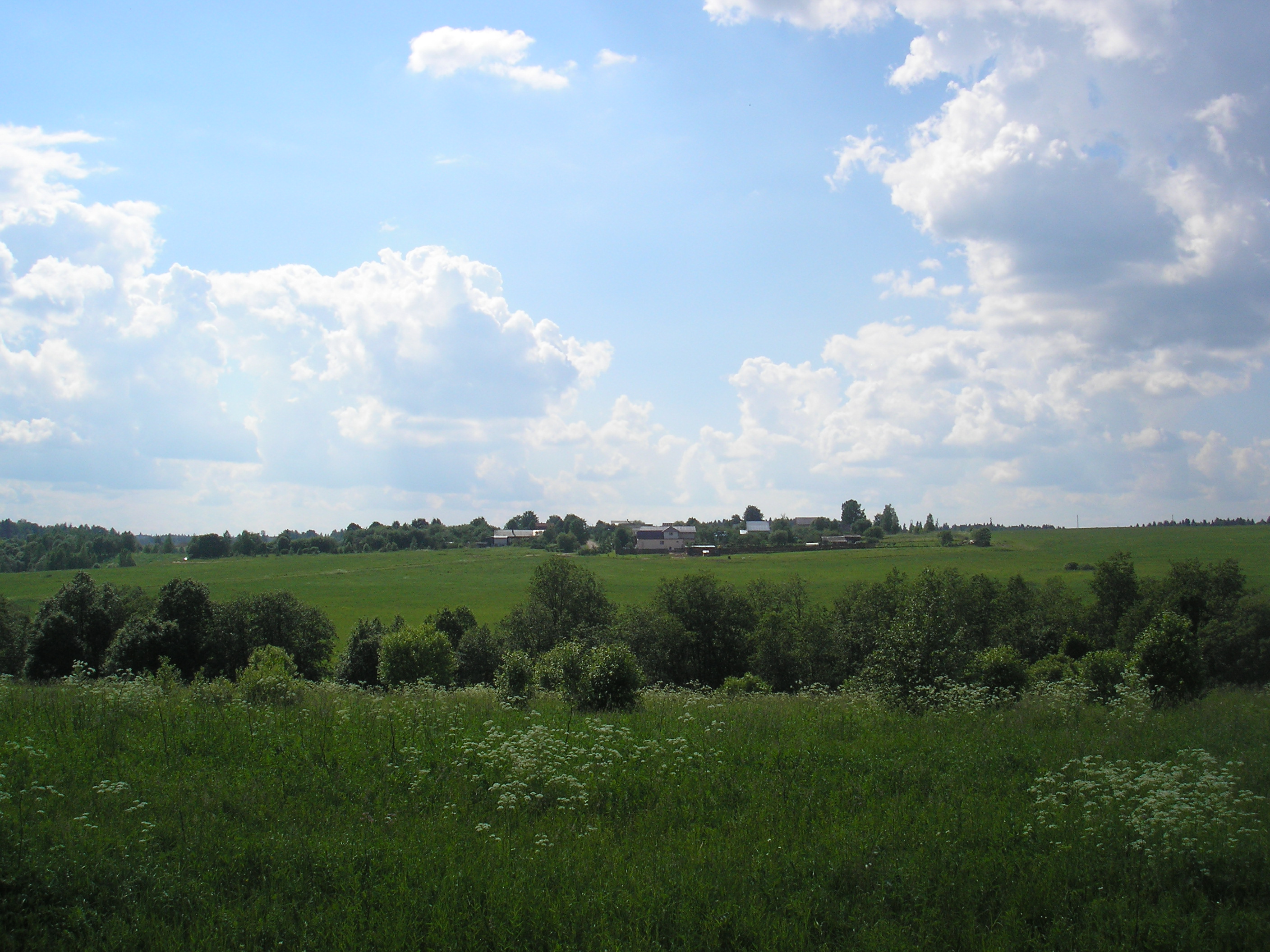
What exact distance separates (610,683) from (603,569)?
90131 millimetres

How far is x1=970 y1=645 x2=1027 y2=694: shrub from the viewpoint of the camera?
22.3 metres

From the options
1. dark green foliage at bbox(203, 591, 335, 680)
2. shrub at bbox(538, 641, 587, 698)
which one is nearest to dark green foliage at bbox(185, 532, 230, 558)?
dark green foliage at bbox(203, 591, 335, 680)

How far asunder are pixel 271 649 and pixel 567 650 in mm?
20129

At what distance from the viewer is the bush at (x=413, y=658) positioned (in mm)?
31953

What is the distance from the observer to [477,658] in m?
51.2

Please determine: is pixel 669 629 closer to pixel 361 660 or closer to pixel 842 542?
pixel 361 660

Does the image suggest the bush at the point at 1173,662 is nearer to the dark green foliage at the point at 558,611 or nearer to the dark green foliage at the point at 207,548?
the dark green foliage at the point at 558,611

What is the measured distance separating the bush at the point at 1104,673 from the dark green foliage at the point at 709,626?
34.5 m

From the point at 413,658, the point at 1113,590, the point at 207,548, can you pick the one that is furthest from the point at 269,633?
the point at 207,548

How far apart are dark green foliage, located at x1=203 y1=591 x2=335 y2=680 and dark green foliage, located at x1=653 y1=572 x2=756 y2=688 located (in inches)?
1017

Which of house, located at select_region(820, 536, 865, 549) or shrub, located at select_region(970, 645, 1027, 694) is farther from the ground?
shrub, located at select_region(970, 645, 1027, 694)

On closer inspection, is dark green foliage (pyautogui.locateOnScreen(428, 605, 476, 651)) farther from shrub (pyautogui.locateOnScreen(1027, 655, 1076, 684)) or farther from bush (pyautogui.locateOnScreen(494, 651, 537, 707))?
shrub (pyautogui.locateOnScreen(1027, 655, 1076, 684))

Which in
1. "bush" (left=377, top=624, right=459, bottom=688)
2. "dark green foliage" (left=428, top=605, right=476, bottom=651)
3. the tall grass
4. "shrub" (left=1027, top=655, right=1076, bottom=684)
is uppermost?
the tall grass

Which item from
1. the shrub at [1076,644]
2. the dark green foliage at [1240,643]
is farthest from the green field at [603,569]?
the dark green foliage at [1240,643]
